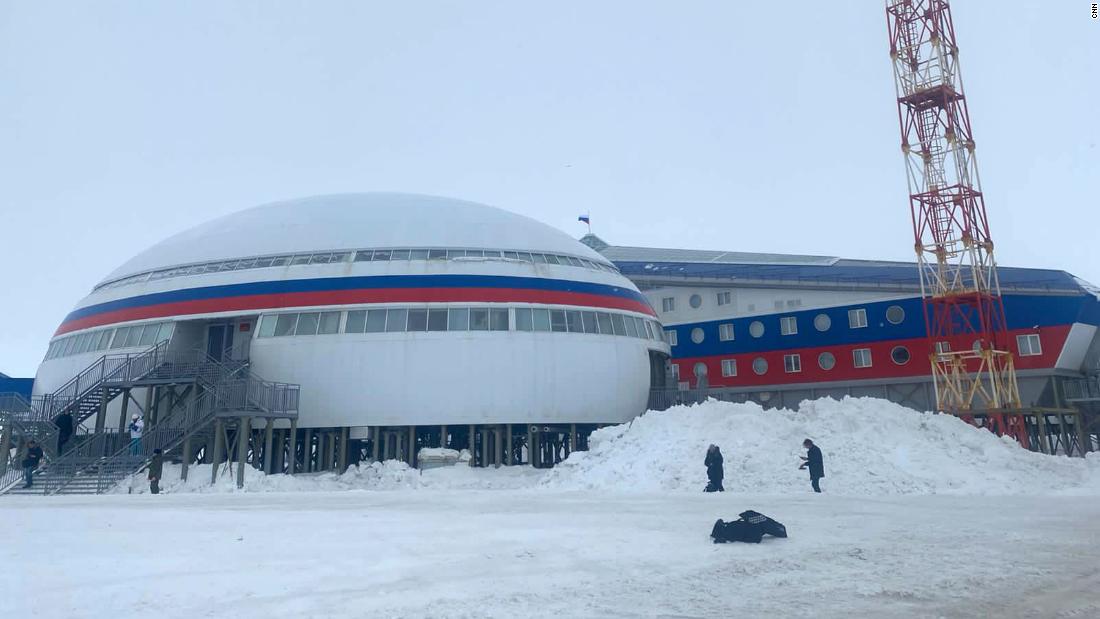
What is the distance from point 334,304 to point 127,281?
500 inches

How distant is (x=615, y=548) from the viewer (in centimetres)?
1075

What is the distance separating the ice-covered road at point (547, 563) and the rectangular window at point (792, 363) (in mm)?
31523

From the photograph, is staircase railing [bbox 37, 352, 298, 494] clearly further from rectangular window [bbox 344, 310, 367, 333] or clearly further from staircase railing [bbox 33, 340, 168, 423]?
rectangular window [bbox 344, 310, 367, 333]

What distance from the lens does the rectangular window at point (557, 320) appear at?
3194 centimetres

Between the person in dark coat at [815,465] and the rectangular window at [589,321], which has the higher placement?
the rectangular window at [589,321]

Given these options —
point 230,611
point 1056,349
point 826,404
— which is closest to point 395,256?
point 826,404

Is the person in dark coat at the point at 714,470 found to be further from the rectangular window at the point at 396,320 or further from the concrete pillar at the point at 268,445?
the concrete pillar at the point at 268,445

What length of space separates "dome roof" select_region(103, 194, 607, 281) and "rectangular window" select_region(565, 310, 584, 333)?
4167 mm

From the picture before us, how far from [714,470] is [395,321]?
16.1 m

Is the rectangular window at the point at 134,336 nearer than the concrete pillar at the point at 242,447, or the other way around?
the concrete pillar at the point at 242,447

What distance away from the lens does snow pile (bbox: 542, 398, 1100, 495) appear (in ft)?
66.8

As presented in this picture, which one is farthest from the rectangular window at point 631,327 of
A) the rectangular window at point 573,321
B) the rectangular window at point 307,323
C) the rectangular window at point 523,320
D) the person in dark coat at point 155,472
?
the person in dark coat at point 155,472

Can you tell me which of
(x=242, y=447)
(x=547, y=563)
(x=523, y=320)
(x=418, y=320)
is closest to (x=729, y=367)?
(x=523, y=320)

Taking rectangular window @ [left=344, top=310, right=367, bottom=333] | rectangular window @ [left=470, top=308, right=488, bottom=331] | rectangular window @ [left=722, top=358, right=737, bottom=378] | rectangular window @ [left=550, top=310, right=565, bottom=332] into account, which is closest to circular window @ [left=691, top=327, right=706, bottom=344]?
rectangular window @ [left=722, top=358, right=737, bottom=378]
